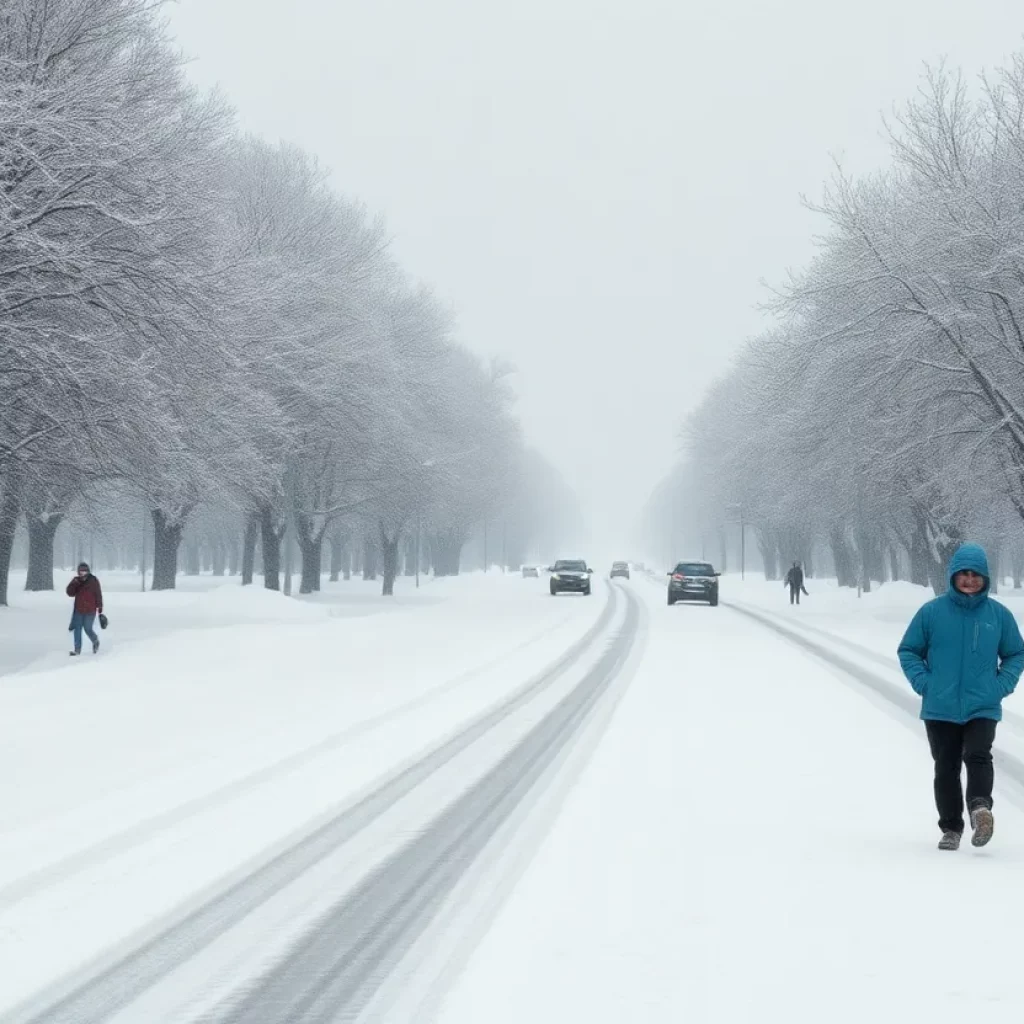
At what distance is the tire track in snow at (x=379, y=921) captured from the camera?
17.9 feet

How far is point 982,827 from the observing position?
8211 mm

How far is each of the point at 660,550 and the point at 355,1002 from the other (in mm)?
185149

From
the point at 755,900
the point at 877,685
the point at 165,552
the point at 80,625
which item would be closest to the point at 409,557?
the point at 165,552

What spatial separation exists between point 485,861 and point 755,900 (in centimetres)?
158

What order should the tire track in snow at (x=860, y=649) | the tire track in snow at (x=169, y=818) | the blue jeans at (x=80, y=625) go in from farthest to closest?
the blue jeans at (x=80, y=625)
the tire track in snow at (x=860, y=649)
the tire track in snow at (x=169, y=818)

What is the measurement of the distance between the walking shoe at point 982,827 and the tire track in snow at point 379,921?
2663 mm

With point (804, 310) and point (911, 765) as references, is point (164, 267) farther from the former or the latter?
point (804, 310)

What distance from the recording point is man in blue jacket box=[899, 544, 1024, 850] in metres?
8.30

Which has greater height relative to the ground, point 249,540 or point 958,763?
point 249,540

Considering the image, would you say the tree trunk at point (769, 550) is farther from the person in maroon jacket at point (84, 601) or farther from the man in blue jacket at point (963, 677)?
the man in blue jacket at point (963, 677)

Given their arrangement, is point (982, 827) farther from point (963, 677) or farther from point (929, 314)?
point (929, 314)

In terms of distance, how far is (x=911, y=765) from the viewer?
39.4ft

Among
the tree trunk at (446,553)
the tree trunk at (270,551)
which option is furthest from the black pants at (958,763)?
the tree trunk at (446,553)

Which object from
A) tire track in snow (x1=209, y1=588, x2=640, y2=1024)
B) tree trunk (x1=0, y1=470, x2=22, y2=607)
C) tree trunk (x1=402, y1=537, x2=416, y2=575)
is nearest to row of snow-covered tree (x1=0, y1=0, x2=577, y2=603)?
tree trunk (x1=0, y1=470, x2=22, y2=607)
